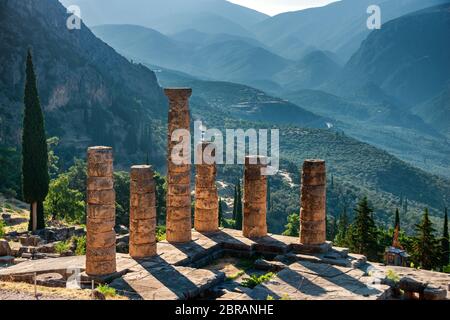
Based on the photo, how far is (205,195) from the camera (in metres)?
21.3

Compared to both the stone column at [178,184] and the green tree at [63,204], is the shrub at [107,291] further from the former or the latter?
the green tree at [63,204]

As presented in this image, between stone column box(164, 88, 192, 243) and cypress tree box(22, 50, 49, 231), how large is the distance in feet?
53.2

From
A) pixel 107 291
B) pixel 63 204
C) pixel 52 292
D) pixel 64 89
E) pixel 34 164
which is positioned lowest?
pixel 63 204

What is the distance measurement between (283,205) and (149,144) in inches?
1337

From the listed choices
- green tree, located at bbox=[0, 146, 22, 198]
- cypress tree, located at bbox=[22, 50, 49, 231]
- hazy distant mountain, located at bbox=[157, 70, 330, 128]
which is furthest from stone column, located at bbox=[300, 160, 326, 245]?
hazy distant mountain, located at bbox=[157, 70, 330, 128]

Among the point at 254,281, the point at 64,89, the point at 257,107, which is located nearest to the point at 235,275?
the point at 254,281

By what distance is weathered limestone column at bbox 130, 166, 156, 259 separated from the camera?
1741 cm

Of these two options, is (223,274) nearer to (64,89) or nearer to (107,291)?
(107,291)

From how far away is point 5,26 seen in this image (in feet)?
282

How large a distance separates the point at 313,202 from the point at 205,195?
4.21 meters

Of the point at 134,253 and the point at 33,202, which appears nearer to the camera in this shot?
the point at 134,253

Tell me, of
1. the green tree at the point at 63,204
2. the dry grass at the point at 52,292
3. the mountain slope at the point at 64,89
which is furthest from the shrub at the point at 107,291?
the mountain slope at the point at 64,89
